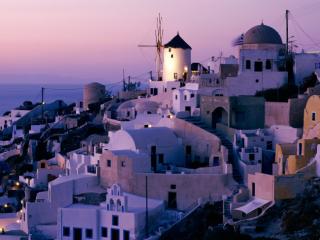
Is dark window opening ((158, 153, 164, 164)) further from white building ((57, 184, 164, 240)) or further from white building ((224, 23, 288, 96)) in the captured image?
white building ((224, 23, 288, 96))

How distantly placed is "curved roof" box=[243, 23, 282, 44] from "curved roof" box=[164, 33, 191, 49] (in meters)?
5.33

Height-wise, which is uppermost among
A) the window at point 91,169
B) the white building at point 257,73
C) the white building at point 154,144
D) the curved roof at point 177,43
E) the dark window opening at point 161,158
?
the curved roof at point 177,43

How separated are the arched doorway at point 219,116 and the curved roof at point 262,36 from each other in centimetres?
587

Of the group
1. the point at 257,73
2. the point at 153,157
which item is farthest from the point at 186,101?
the point at 153,157

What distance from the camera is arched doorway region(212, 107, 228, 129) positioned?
88.8 feet

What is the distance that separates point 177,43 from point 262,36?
249 inches

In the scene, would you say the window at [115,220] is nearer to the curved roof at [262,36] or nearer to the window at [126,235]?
the window at [126,235]

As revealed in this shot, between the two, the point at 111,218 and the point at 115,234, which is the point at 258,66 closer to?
the point at 111,218

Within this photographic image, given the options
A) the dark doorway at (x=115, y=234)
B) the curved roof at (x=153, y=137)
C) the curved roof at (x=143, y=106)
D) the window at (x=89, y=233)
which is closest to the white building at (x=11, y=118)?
the curved roof at (x=143, y=106)

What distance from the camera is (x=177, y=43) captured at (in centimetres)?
3744

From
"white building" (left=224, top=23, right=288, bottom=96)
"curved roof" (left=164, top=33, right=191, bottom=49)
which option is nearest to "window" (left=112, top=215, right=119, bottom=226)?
"white building" (left=224, top=23, right=288, bottom=96)

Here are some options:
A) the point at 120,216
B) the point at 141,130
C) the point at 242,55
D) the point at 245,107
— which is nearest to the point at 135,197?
the point at 120,216

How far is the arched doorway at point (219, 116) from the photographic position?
2708 cm

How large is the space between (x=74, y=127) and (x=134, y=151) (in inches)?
449
